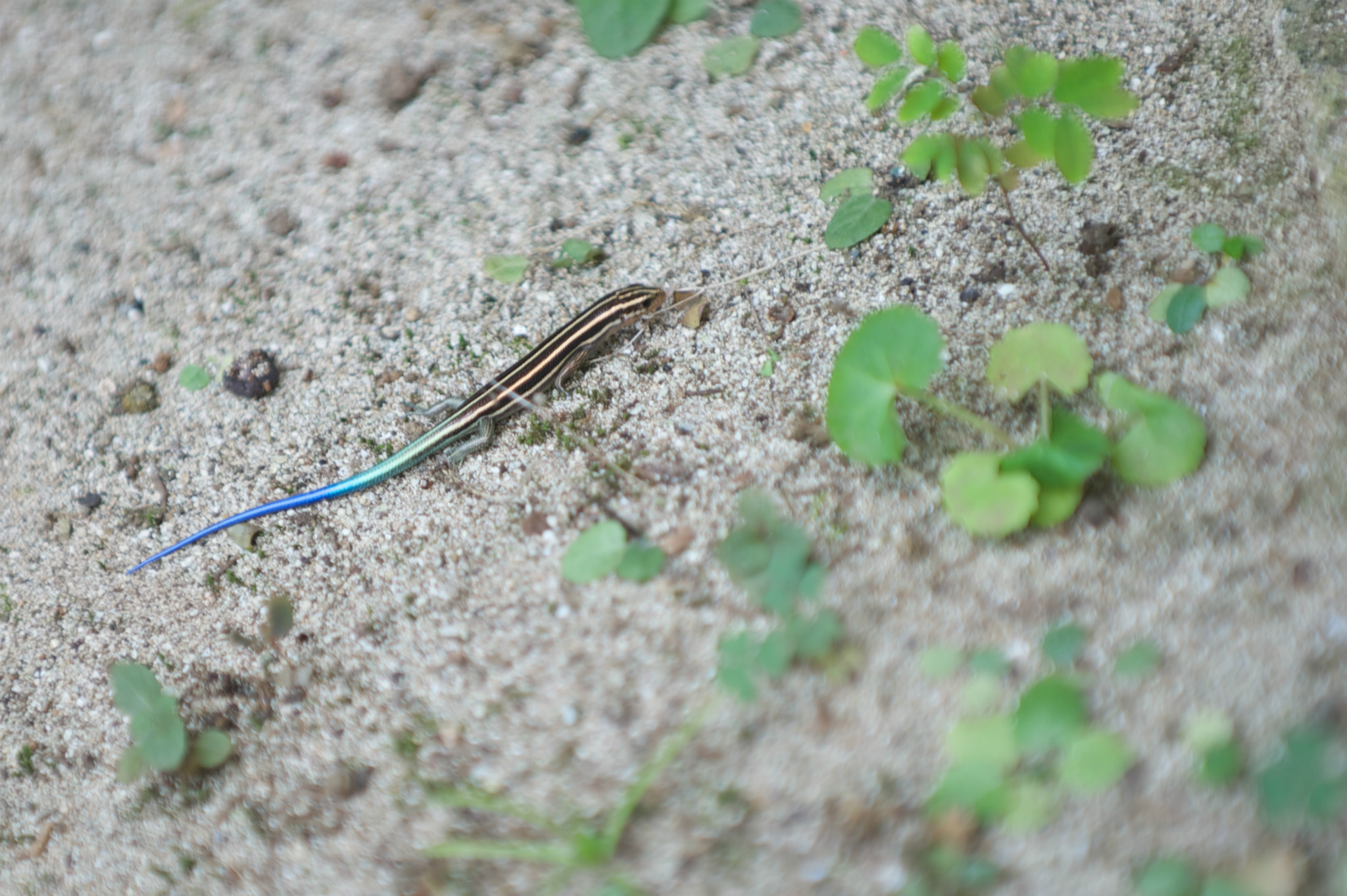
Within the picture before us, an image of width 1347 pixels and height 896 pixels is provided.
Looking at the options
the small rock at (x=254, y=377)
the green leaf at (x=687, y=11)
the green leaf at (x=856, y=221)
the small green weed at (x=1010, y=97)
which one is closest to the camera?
the small green weed at (x=1010, y=97)

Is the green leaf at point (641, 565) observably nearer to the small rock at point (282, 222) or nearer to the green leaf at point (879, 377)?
the green leaf at point (879, 377)

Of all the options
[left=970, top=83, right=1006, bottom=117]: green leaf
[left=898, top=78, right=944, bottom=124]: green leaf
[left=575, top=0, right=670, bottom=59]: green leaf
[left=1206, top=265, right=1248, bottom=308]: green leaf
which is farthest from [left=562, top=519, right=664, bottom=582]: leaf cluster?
[left=575, top=0, right=670, bottom=59]: green leaf

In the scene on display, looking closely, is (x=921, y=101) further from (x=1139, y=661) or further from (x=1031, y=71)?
(x=1139, y=661)

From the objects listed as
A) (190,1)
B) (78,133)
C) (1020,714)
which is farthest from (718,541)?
(190,1)

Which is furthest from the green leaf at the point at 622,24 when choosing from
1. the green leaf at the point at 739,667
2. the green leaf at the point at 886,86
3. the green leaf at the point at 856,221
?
the green leaf at the point at 739,667

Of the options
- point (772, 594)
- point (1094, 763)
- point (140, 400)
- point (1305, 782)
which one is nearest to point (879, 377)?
point (772, 594)
